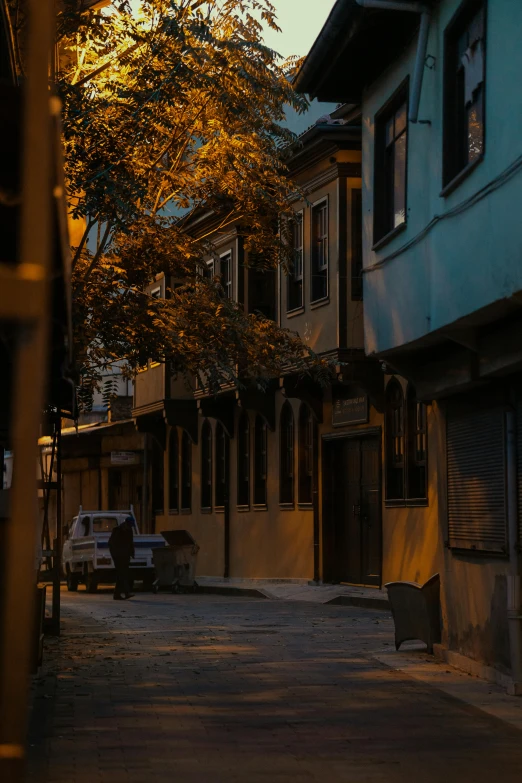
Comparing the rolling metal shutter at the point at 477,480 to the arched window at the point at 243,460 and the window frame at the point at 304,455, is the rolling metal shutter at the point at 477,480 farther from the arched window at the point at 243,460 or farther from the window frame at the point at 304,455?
the arched window at the point at 243,460

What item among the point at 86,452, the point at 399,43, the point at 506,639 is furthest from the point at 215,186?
the point at 86,452

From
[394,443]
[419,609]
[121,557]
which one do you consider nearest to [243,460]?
[121,557]

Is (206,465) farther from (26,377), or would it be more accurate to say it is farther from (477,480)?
(26,377)

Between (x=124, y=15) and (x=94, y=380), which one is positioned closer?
(x=124, y=15)

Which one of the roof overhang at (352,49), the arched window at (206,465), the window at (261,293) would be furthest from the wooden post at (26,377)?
the arched window at (206,465)

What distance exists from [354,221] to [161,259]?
7887 mm

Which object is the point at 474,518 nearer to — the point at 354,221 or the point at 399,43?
the point at 399,43

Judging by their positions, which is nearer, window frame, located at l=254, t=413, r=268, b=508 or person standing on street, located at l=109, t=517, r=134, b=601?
person standing on street, located at l=109, t=517, r=134, b=601

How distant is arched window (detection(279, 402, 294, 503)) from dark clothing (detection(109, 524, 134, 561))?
4.03 m

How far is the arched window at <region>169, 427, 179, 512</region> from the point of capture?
41.0 meters

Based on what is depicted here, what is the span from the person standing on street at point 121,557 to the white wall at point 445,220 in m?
14.4

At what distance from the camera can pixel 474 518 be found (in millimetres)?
14094

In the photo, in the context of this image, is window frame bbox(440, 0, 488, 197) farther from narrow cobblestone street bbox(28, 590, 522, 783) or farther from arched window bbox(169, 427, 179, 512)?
arched window bbox(169, 427, 179, 512)

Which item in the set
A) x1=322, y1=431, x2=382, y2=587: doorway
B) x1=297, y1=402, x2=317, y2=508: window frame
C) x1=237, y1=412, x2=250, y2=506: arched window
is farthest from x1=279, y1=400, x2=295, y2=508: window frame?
x1=237, y1=412, x2=250, y2=506: arched window
